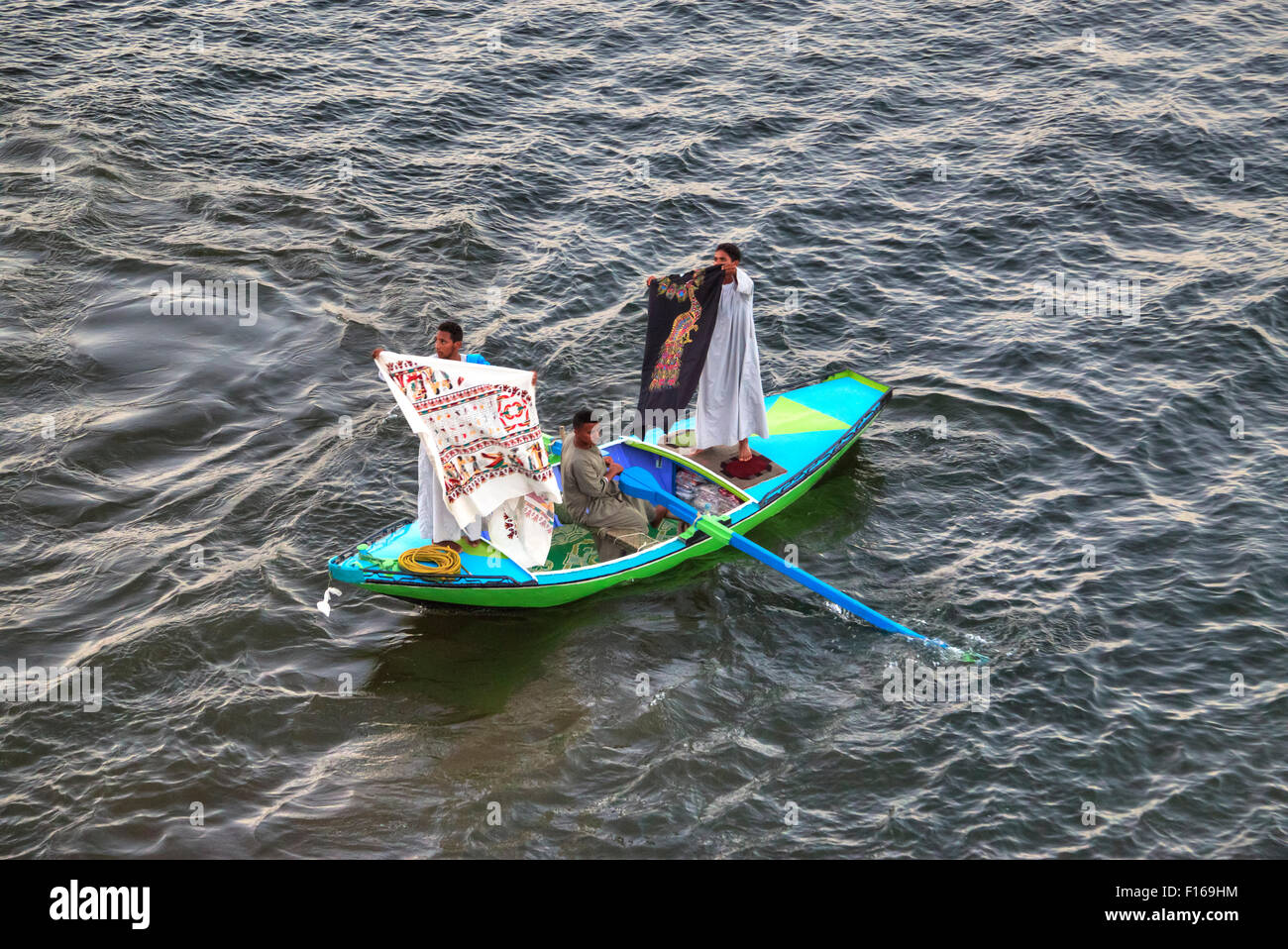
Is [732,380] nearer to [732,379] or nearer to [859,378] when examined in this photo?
[732,379]

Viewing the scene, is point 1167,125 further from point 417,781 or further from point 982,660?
point 417,781

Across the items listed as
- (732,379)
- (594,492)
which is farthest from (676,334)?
(594,492)

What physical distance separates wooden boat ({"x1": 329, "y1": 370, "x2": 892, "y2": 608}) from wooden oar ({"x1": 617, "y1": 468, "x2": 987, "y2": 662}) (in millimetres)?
199

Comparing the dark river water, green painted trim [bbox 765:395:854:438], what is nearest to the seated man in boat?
the dark river water

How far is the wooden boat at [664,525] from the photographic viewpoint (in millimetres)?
11562

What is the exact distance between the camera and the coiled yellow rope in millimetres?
11359

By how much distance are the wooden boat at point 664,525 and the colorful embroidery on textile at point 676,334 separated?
0.77 metres

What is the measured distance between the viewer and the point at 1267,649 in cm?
1168

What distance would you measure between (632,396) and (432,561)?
4754mm

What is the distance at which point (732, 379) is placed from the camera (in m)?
13.0

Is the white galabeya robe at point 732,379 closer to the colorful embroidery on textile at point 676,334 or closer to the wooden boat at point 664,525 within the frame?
Result: the colorful embroidery on textile at point 676,334

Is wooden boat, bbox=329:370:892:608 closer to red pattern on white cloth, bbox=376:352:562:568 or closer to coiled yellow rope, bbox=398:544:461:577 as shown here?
coiled yellow rope, bbox=398:544:461:577

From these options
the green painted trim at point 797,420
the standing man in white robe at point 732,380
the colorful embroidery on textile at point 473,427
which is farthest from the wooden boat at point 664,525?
the colorful embroidery on textile at point 473,427

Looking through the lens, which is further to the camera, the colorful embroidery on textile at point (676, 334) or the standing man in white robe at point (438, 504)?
the colorful embroidery on textile at point (676, 334)
